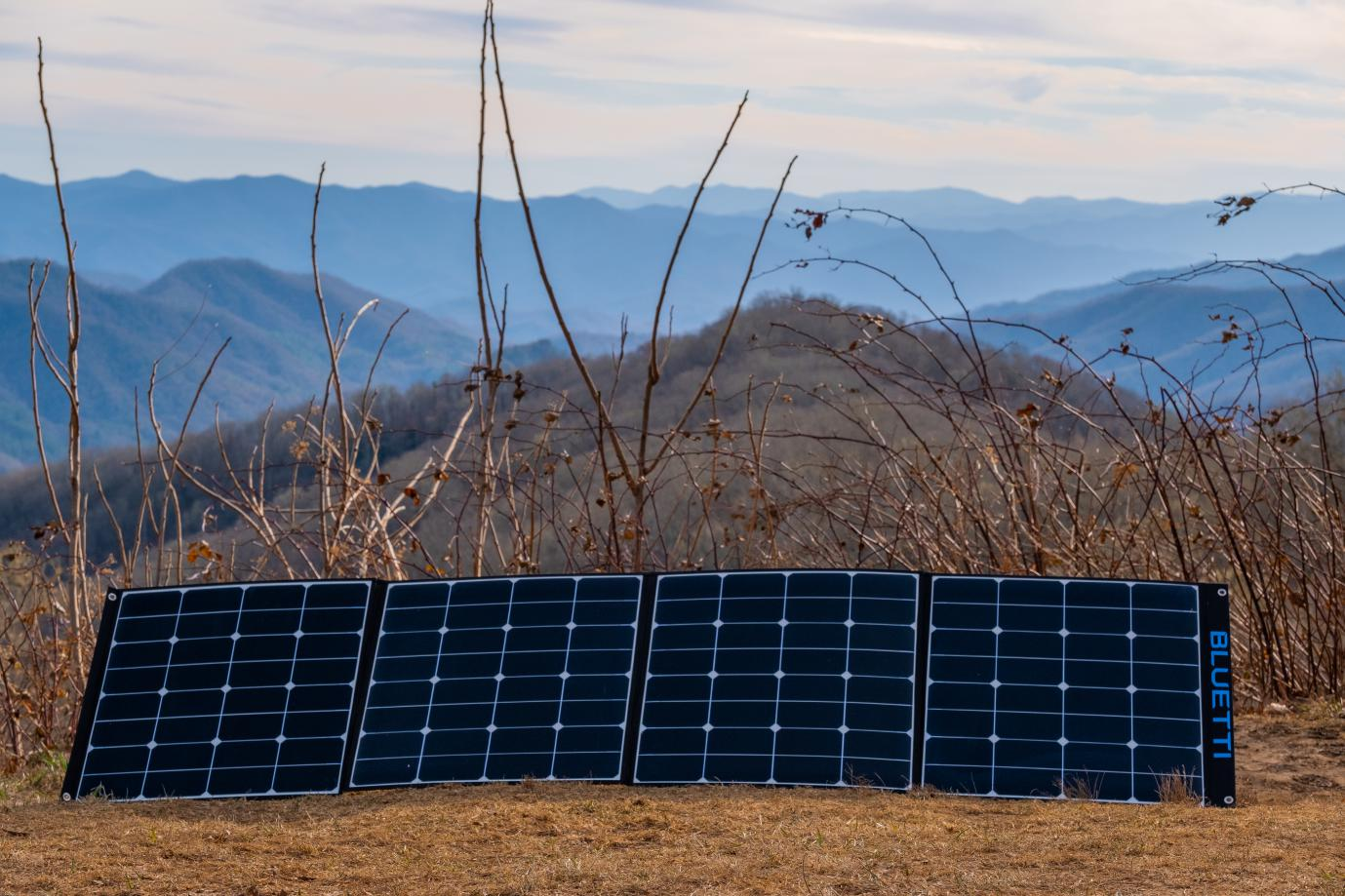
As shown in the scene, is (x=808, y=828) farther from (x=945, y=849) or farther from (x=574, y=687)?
(x=574, y=687)

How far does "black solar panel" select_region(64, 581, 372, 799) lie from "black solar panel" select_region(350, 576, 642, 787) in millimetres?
162

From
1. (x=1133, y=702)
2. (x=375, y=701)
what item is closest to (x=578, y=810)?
(x=375, y=701)

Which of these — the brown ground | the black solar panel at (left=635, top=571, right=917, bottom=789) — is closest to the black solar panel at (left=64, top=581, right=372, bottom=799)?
the brown ground

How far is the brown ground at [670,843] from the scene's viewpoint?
3611 mm

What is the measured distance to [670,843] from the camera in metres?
4.06

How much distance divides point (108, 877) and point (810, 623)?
249 cm

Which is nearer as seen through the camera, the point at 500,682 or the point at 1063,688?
the point at 1063,688

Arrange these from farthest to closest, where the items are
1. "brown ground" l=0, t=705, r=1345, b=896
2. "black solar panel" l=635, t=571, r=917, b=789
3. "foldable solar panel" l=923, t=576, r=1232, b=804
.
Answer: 1. "black solar panel" l=635, t=571, r=917, b=789
2. "foldable solar panel" l=923, t=576, r=1232, b=804
3. "brown ground" l=0, t=705, r=1345, b=896

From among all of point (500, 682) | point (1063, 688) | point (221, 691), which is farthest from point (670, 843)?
point (221, 691)

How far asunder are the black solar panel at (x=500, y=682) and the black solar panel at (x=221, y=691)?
162 mm

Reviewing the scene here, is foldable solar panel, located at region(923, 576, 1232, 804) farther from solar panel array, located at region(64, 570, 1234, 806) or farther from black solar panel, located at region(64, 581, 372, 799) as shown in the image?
black solar panel, located at region(64, 581, 372, 799)

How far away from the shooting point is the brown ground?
361cm

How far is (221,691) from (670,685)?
166 centimetres

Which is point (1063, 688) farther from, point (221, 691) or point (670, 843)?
point (221, 691)
